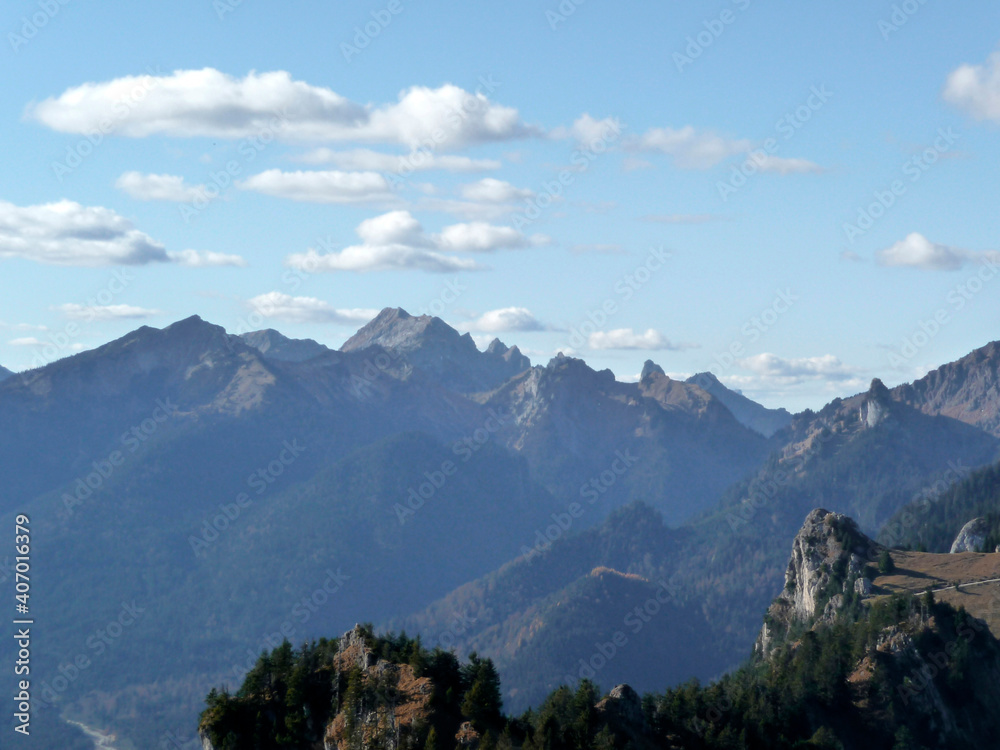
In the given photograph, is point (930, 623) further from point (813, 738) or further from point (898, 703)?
point (813, 738)

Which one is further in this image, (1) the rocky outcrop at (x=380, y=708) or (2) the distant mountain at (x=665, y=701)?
(2) the distant mountain at (x=665, y=701)

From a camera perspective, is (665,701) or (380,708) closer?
(380,708)

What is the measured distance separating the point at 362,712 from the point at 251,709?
16.1m

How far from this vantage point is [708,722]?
139 meters

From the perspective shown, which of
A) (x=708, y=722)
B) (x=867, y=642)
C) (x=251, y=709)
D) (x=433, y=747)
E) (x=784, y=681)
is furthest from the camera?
(x=867, y=642)

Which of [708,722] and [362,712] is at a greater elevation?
[362,712]

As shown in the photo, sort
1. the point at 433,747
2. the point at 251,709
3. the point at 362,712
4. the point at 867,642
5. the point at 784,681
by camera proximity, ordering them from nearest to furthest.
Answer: the point at 433,747
the point at 362,712
the point at 251,709
the point at 784,681
the point at 867,642

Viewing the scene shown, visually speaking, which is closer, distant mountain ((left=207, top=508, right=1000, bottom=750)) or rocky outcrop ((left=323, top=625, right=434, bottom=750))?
rocky outcrop ((left=323, top=625, right=434, bottom=750))

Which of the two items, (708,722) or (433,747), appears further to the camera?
(708,722)

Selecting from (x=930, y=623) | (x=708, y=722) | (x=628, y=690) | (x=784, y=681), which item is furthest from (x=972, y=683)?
(x=628, y=690)

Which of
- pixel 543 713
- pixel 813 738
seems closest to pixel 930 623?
pixel 813 738

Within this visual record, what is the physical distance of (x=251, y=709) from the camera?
120 meters

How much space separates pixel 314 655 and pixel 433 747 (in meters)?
26.8

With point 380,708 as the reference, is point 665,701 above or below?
below
